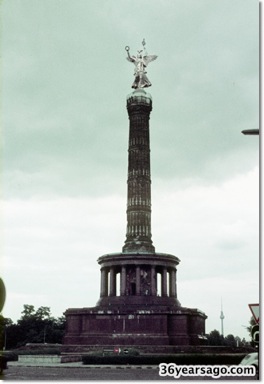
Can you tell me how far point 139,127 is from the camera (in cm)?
5391

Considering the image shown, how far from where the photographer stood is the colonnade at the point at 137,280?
48.7 metres

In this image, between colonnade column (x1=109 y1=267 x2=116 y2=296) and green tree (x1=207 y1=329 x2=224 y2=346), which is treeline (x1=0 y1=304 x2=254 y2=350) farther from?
colonnade column (x1=109 y1=267 x2=116 y2=296)

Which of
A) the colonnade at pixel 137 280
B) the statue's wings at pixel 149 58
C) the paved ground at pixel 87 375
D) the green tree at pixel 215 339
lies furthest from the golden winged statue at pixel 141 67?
the paved ground at pixel 87 375

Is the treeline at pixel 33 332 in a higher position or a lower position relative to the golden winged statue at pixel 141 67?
lower

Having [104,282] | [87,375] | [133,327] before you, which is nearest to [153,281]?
[104,282]

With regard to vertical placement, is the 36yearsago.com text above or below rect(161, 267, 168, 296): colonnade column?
below

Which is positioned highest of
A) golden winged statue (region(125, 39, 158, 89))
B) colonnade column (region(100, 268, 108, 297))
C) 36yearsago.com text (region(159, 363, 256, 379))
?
golden winged statue (region(125, 39, 158, 89))

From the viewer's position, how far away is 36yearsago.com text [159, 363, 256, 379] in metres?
13.5

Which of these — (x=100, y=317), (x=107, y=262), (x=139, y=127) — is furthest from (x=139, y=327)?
(x=139, y=127)

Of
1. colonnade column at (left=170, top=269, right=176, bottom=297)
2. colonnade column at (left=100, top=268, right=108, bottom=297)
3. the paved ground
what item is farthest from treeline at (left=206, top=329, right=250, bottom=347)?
the paved ground

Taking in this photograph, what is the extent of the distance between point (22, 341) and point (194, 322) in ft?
109

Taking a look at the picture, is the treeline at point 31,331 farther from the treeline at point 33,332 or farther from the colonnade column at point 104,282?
the colonnade column at point 104,282

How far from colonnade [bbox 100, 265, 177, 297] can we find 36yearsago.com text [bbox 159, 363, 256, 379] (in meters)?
33.6

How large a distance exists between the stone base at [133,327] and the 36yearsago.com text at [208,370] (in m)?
27.8
